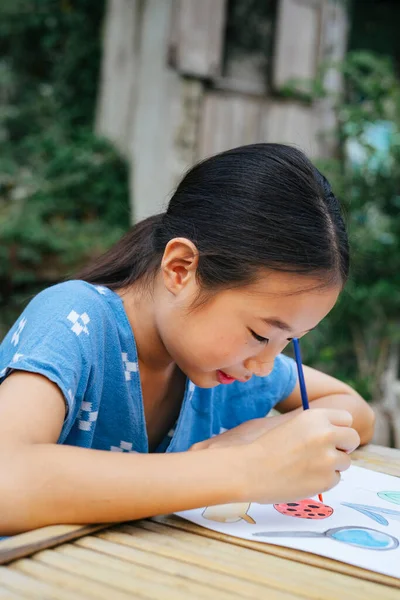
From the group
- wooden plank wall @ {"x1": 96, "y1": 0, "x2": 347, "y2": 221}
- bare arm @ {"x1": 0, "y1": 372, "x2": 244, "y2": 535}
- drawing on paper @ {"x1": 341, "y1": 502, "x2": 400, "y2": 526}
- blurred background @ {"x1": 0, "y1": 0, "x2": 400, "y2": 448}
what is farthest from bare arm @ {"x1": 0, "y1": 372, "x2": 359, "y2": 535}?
wooden plank wall @ {"x1": 96, "y1": 0, "x2": 347, "y2": 221}

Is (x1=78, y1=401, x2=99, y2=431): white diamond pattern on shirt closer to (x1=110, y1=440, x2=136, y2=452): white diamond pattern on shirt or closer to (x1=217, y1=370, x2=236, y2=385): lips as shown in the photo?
(x1=110, y1=440, x2=136, y2=452): white diamond pattern on shirt

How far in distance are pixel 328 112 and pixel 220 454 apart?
4075 millimetres

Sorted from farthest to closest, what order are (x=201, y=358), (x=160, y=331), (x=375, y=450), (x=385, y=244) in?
(x=385, y=244), (x=375, y=450), (x=160, y=331), (x=201, y=358)

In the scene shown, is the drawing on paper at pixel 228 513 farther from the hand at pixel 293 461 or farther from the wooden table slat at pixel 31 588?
the wooden table slat at pixel 31 588

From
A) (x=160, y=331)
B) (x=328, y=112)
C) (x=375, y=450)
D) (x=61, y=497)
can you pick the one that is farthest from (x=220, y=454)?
(x=328, y=112)

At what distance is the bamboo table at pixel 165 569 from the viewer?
760 mm

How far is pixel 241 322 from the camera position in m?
1.18

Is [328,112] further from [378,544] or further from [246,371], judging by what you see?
A: [378,544]

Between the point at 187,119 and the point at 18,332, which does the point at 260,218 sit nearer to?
the point at 18,332

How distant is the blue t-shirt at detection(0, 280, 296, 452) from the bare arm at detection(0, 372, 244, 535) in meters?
0.09

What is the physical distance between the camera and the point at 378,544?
0.99 metres

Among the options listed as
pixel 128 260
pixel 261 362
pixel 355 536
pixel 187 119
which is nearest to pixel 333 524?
pixel 355 536

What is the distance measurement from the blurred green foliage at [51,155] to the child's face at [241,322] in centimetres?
361

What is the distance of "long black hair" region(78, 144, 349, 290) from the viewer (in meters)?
1.18
